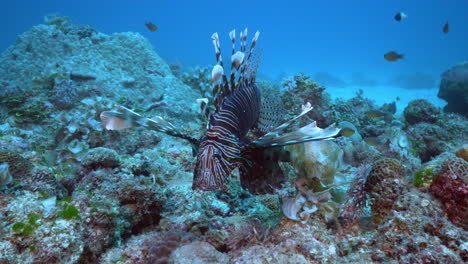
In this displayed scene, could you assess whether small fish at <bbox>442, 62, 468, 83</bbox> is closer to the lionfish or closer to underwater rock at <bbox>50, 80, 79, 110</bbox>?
the lionfish

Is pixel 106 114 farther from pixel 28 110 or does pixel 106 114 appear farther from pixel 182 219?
pixel 28 110

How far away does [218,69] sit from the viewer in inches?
102

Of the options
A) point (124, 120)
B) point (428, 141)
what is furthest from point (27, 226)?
point (428, 141)

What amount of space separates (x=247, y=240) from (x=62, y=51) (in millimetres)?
10023

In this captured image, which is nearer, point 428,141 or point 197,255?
point 197,255

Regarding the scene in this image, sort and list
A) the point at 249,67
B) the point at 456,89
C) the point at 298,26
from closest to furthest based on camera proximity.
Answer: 1. the point at 249,67
2. the point at 456,89
3. the point at 298,26

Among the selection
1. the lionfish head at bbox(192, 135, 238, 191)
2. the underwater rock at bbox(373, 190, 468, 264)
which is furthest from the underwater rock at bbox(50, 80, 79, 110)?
the underwater rock at bbox(373, 190, 468, 264)

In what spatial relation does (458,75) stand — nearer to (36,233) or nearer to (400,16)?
(400,16)

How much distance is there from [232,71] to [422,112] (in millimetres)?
7398

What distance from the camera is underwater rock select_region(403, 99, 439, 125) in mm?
7727

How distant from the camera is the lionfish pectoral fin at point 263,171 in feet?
7.72

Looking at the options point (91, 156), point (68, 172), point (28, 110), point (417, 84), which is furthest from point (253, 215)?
point (417, 84)

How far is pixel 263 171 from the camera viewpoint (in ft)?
7.86

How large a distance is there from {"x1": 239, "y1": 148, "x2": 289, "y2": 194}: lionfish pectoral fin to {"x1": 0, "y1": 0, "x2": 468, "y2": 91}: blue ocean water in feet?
183
